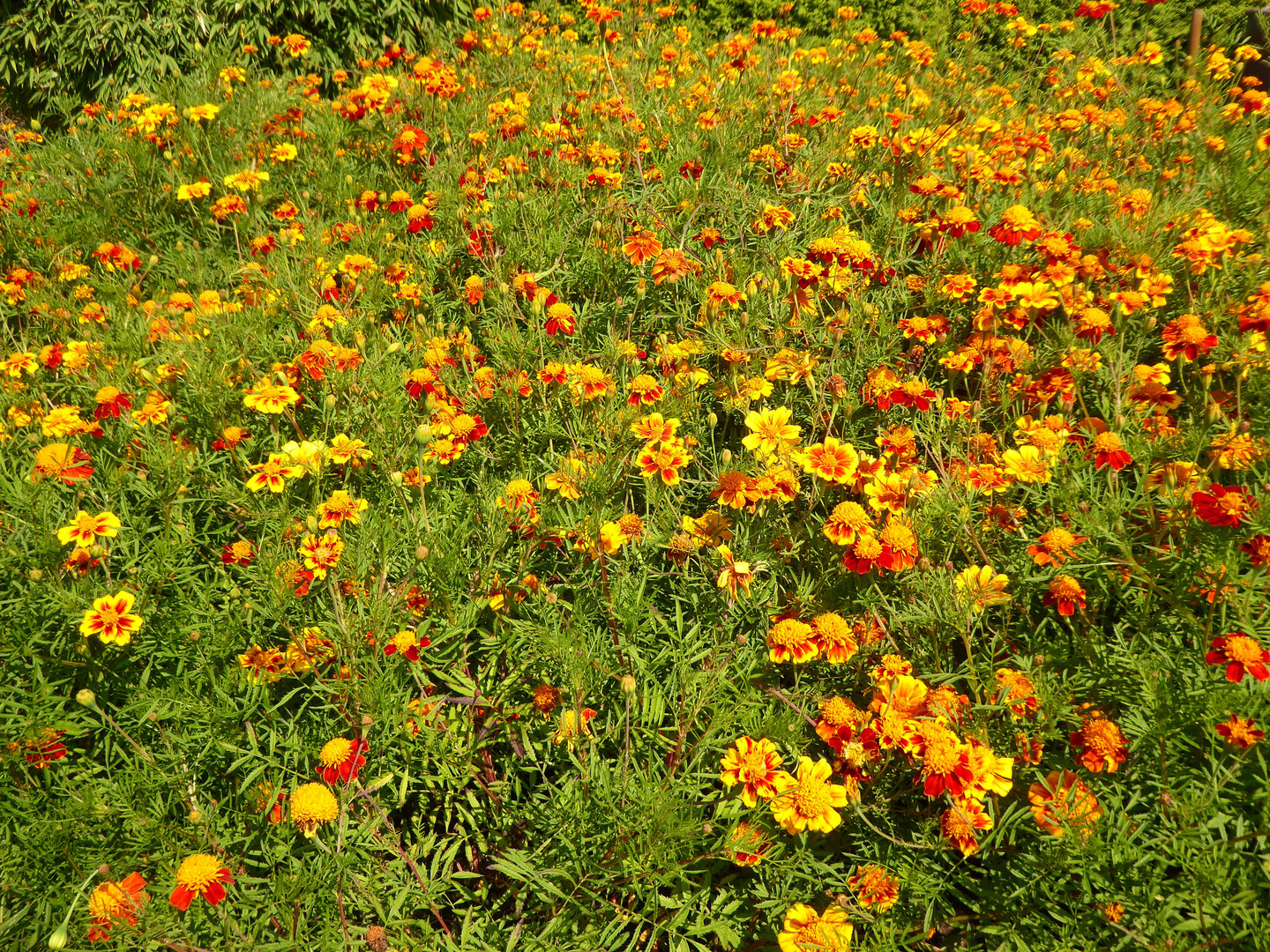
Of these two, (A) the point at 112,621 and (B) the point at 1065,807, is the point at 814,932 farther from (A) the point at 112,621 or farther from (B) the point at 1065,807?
(A) the point at 112,621

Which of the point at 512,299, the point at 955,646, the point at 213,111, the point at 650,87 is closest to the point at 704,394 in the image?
the point at 512,299

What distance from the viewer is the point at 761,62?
14.6ft

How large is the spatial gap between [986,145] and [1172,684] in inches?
96.1

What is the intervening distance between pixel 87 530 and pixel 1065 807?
204 centimetres

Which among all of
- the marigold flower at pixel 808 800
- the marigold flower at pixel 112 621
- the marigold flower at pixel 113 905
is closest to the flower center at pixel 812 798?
the marigold flower at pixel 808 800

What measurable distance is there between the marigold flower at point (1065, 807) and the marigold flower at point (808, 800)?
0.33 metres

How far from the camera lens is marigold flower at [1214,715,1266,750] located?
4.06 ft

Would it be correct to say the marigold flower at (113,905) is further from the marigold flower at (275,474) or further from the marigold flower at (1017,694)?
the marigold flower at (1017,694)

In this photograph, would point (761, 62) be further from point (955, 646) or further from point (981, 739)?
point (981, 739)

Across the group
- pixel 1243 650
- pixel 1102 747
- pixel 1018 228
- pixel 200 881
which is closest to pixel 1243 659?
pixel 1243 650

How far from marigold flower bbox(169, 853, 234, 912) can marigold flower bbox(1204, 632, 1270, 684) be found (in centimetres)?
173

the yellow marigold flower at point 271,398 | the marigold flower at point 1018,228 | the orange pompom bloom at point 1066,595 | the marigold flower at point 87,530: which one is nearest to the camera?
the orange pompom bloom at point 1066,595

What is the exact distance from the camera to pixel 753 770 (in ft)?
4.56

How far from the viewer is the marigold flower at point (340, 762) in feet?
4.73
